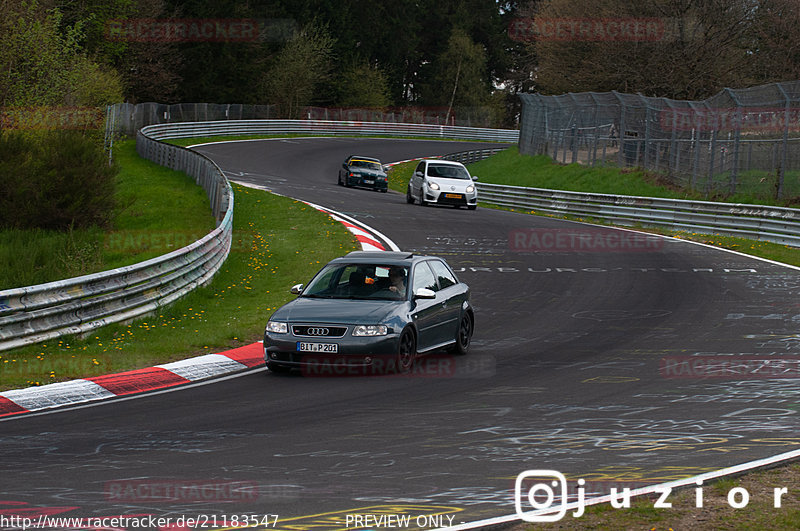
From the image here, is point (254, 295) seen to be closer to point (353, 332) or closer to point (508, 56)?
point (353, 332)

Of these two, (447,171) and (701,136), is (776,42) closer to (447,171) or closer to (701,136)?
(701,136)

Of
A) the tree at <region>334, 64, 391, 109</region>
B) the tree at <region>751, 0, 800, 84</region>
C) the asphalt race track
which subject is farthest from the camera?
the tree at <region>334, 64, 391, 109</region>

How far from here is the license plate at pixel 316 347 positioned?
11438 millimetres

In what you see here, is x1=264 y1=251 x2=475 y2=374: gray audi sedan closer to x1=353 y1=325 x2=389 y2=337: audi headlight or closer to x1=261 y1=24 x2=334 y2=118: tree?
x1=353 y1=325 x2=389 y2=337: audi headlight

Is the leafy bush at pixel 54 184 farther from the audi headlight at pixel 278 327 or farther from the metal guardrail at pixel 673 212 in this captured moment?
the audi headlight at pixel 278 327

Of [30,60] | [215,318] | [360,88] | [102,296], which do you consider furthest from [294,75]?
[102,296]

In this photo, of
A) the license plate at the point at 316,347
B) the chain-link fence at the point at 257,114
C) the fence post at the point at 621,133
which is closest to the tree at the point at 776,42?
the fence post at the point at 621,133

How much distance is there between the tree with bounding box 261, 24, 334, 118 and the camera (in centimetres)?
8600

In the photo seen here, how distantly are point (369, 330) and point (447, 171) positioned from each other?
2464cm

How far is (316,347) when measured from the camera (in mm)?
11484

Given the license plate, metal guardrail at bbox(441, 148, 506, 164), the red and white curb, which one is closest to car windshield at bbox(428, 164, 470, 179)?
the red and white curb

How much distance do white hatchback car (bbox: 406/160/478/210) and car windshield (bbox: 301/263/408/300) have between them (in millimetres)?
22200

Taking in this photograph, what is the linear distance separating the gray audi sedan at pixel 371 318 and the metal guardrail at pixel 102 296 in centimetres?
295

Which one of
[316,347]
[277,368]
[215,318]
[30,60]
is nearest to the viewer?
[316,347]
